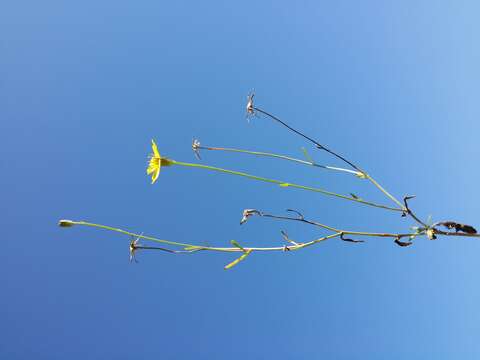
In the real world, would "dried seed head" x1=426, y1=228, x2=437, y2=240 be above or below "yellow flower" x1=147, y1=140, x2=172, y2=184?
below

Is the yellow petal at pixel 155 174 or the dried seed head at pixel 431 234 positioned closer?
the dried seed head at pixel 431 234

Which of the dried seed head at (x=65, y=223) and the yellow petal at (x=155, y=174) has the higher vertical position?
the yellow petal at (x=155, y=174)

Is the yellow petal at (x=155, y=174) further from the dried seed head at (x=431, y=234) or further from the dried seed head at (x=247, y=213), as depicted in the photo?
the dried seed head at (x=431, y=234)

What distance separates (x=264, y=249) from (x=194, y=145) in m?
0.78

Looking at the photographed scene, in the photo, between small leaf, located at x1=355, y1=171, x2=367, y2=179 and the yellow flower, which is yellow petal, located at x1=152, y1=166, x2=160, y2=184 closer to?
the yellow flower

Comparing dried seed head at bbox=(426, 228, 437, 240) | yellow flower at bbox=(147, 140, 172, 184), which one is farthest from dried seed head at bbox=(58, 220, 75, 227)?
dried seed head at bbox=(426, 228, 437, 240)

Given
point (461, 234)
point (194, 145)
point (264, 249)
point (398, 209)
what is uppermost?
point (194, 145)

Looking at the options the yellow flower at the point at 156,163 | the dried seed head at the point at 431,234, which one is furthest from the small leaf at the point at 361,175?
the yellow flower at the point at 156,163

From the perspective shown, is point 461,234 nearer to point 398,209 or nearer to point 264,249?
point 398,209

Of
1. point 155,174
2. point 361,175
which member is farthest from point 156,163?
point 361,175

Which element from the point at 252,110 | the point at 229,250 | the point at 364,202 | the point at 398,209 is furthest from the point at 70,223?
the point at 398,209

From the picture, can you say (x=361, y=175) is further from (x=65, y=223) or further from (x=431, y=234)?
(x=65, y=223)

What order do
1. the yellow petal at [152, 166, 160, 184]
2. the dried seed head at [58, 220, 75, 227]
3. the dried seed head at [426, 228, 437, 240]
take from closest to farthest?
the dried seed head at [426, 228, 437, 240] → the dried seed head at [58, 220, 75, 227] → the yellow petal at [152, 166, 160, 184]

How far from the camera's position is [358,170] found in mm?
1879
